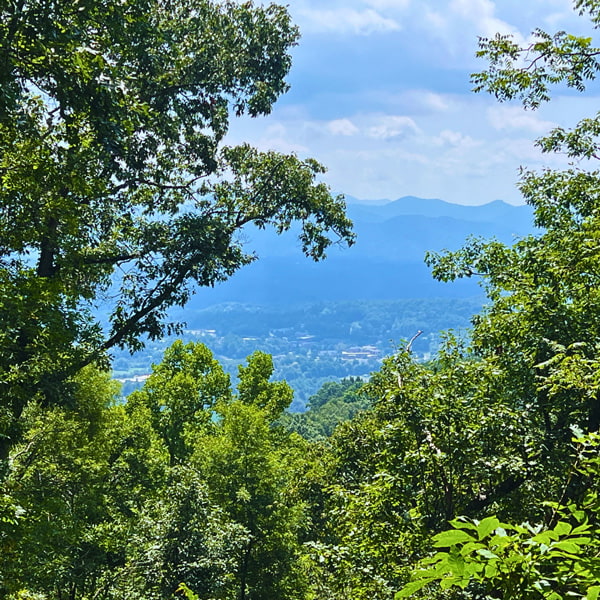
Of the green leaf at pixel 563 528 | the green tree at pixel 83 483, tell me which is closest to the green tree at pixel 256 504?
the green tree at pixel 83 483

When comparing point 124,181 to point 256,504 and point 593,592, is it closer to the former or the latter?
point 593,592

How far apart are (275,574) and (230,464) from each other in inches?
161

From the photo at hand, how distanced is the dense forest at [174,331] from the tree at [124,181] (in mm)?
50

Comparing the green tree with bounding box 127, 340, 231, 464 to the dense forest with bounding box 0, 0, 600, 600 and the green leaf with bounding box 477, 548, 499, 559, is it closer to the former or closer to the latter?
the dense forest with bounding box 0, 0, 600, 600

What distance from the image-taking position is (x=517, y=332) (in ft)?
26.5

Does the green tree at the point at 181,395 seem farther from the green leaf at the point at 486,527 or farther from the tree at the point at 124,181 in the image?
the green leaf at the point at 486,527

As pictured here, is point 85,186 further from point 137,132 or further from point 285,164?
point 285,164

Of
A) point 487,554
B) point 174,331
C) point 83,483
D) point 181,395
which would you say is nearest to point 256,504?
point 83,483

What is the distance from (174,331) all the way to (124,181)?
344 centimetres

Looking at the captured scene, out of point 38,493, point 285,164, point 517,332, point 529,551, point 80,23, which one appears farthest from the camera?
point 38,493

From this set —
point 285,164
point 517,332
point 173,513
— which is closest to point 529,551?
point 517,332

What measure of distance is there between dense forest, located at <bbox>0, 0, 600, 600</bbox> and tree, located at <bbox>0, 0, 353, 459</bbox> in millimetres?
50

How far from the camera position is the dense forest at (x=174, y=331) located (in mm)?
6305

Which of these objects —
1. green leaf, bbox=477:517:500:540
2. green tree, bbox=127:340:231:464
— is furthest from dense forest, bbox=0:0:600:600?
green tree, bbox=127:340:231:464
